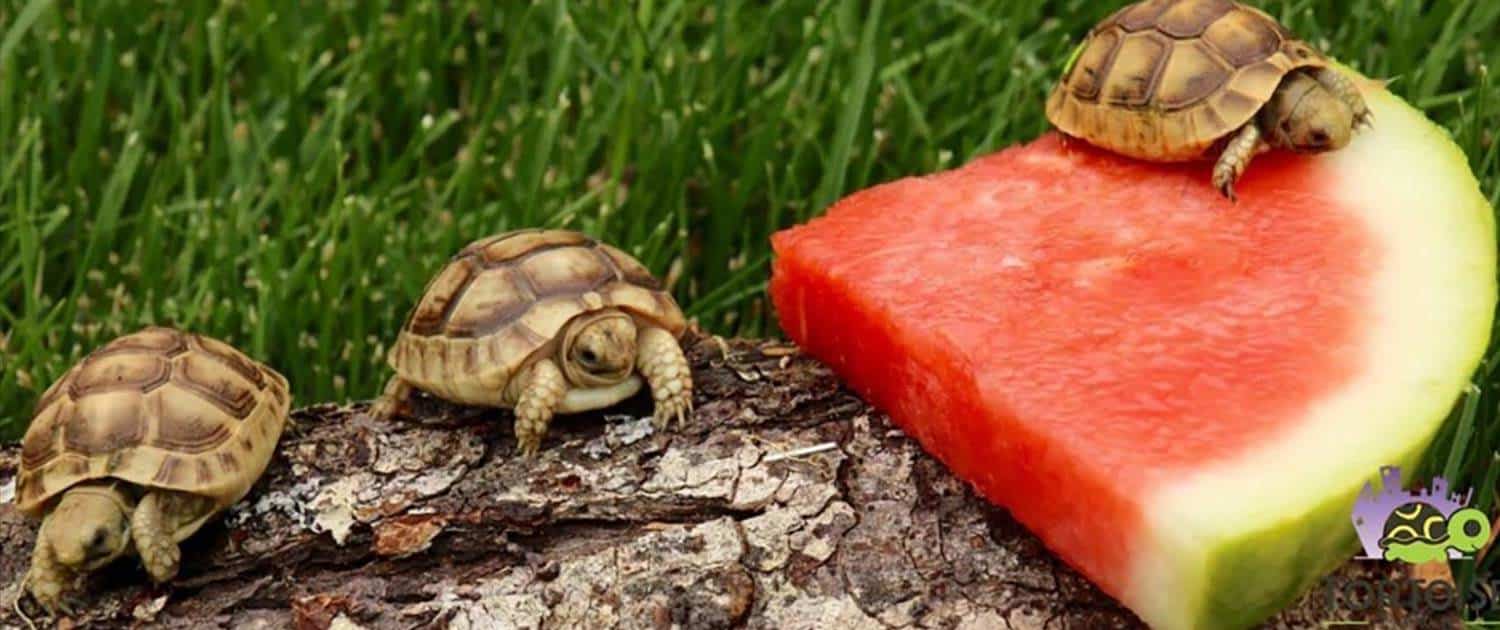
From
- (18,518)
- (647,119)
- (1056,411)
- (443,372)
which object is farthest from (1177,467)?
(647,119)

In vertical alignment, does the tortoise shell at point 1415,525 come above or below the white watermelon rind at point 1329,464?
below

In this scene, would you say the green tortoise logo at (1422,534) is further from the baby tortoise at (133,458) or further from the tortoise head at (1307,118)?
the baby tortoise at (133,458)

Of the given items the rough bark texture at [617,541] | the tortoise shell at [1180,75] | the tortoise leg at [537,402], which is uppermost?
the tortoise shell at [1180,75]

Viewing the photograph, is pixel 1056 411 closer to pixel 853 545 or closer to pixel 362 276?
pixel 853 545

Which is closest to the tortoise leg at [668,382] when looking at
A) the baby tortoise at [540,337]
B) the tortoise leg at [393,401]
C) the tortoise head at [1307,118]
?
the baby tortoise at [540,337]

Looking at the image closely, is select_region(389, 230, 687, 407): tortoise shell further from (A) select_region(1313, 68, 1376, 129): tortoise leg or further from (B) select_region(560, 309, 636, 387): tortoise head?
(A) select_region(1313, 68, 1376, 129): tortoise leg

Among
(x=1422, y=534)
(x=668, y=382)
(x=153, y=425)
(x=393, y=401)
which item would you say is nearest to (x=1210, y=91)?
(x=1422, y=534)
